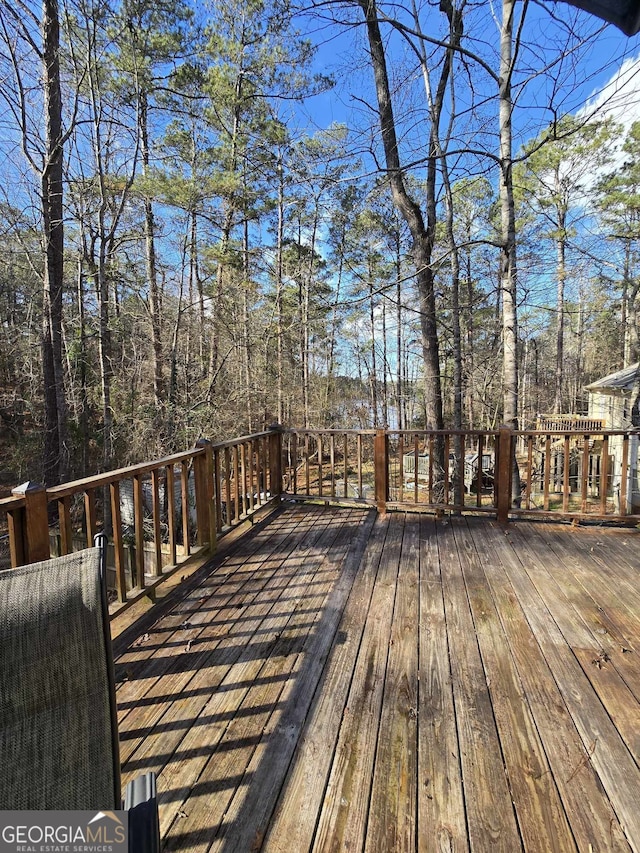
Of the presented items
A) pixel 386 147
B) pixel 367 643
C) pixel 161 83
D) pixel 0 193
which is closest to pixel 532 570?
pixel 367 643

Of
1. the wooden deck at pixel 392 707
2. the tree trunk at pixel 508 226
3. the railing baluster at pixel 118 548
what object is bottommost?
Result: the wooden deck at pixel 392 707

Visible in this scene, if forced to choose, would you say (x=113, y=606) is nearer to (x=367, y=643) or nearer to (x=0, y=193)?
(x=367, y=643)

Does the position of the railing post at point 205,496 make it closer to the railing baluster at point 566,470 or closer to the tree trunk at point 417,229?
the railing baluster at point 566,470

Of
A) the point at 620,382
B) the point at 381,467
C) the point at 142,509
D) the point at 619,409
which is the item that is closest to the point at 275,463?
the point at 381,467

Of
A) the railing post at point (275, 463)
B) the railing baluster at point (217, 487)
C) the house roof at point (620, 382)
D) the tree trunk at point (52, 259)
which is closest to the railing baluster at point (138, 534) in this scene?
the railing baluster at point (217, 487)

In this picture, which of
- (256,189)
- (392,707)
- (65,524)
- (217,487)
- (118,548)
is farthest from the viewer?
(256,189)

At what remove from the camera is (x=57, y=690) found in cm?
88

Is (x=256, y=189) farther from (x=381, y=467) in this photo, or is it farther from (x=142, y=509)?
(x=142, y=509)

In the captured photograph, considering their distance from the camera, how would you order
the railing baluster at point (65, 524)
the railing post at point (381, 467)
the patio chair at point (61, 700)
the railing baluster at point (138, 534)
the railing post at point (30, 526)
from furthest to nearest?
the railing post at point (381, 467), the railing baluster at point (138, 534), the railing baluster at point (65, 524), the railing post at point (30, 526), the patio chair at point (61, 700)

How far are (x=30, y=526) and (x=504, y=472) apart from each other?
137 inches

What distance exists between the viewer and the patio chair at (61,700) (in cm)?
80

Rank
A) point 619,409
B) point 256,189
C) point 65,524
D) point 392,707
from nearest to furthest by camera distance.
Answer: point 392,707
point 65,524
point 256,189
point 619,409

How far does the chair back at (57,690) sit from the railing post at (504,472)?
3.39 meters

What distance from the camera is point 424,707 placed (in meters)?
1.52
